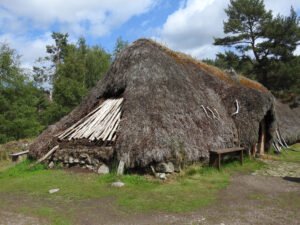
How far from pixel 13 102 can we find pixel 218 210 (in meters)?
20.8

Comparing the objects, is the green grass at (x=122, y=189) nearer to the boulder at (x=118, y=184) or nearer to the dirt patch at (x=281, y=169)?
the boulder at (x=118, y=184)

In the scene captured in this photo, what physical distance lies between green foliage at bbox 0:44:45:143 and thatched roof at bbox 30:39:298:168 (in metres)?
12.5

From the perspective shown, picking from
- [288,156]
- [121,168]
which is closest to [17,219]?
[121,168]

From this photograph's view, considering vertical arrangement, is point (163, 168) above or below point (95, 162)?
below

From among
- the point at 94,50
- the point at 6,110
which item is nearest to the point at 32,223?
the point at 6,110

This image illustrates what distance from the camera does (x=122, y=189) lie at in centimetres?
772

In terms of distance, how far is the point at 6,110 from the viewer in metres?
22.8

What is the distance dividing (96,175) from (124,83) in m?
3.62

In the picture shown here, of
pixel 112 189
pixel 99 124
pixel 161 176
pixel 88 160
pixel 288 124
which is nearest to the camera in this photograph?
pixel 112 189

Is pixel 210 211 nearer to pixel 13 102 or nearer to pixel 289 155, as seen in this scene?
pixel 289 155

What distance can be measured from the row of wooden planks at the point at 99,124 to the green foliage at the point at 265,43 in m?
19.3

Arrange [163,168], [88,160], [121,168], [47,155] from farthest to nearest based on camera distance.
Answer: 1. [47,155]
2. [88,160]
3. [121,168]
4. [163,168]

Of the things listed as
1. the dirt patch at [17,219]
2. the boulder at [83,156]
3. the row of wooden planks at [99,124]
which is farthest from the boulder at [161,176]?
the dirt patch at [17,219]

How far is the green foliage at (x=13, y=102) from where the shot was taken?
22516 mm
